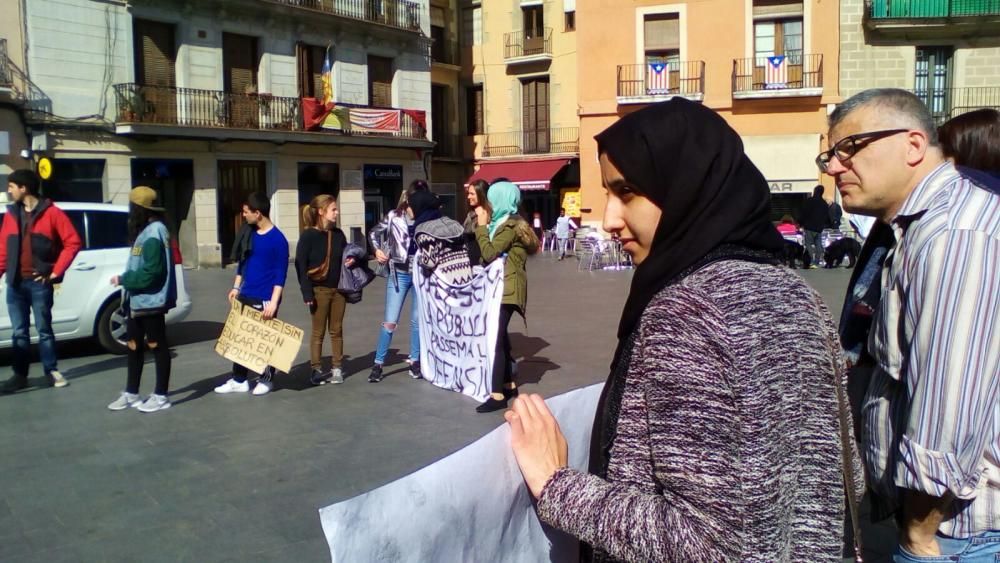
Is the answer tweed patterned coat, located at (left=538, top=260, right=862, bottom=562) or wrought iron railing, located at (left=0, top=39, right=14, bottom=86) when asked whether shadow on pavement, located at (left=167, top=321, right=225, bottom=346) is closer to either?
tweed patterned coat, located at (left=538, top=260, right=862, bottom=562)

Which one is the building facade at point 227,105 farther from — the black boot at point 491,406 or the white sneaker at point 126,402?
the black boot at point 491,406

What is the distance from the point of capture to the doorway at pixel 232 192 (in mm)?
26750

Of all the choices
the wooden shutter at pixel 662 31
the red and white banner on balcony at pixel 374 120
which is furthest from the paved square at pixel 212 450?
the wooden shutter at pixel 662 31

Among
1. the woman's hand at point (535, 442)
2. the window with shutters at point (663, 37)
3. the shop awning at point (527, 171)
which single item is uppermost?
the window with shutters at point (663, 37)

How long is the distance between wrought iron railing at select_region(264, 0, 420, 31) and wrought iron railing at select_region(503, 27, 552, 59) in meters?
5.88

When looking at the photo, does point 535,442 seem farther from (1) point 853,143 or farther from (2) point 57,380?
(2) point 57,380

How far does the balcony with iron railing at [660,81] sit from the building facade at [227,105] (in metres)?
7.65

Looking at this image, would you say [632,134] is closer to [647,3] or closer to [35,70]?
[35,70]

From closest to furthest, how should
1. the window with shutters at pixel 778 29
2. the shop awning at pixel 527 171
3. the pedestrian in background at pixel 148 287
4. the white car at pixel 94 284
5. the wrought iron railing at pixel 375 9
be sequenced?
the pedestrian in background at pixel 148 287
the white car at pixel 94 284
the wrought iron railing at pixel 375 9
the window with shutters at pixel 778 29
the shop awning at pixel 527 171

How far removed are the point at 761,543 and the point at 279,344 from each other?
683 cm

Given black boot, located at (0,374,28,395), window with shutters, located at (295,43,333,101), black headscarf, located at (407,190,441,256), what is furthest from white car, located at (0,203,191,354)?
window with shutters, located at (295,43,333,101)

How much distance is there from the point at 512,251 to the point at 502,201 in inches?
17.4

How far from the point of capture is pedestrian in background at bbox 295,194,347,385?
8352mm

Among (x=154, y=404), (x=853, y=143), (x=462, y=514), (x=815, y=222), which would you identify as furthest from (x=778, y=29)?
Answer: (x=462, y=514)
